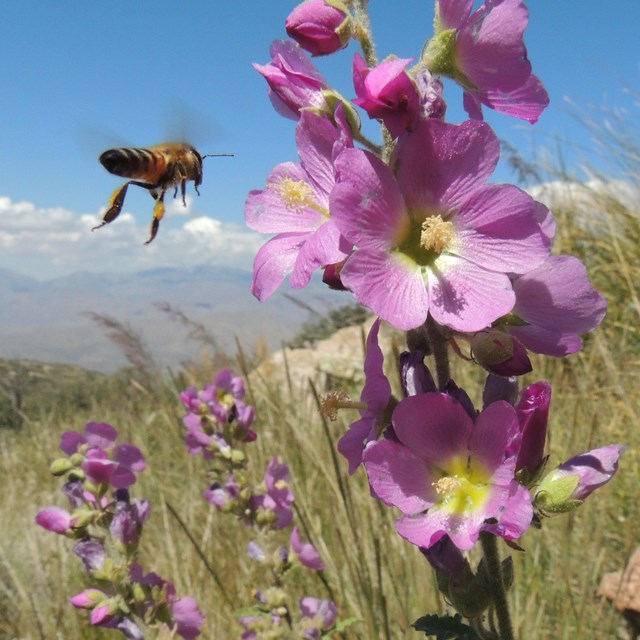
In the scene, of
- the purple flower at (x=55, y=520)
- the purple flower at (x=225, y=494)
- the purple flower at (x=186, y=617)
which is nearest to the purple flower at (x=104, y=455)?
the purple flower at (x=55, y=520)

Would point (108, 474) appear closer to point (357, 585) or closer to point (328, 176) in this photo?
point (357, 585)

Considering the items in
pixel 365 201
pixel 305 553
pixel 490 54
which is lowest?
pixel 305 553

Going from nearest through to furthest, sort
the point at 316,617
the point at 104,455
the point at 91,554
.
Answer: the point at 91,554
the point at 104,455
the point at 316,617

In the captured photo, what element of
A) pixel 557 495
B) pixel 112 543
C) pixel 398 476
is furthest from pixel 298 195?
pixel 112 543

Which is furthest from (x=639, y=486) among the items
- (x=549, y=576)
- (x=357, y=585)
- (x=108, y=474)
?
(x=108, y=474)

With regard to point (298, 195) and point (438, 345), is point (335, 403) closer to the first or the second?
point (438, 345)

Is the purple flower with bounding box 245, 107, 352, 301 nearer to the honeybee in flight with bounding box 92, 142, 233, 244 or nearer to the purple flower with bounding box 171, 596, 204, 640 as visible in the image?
the honeybee in flight with bounding box 92, 142, 233, 244
